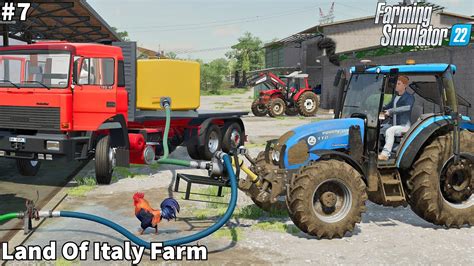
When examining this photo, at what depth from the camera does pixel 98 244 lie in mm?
5426

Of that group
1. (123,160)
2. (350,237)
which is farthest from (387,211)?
(123,160)

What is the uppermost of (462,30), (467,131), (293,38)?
(293,38)

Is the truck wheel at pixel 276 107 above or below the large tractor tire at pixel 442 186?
above

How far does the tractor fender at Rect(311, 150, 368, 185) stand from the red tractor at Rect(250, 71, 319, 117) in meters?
18.8

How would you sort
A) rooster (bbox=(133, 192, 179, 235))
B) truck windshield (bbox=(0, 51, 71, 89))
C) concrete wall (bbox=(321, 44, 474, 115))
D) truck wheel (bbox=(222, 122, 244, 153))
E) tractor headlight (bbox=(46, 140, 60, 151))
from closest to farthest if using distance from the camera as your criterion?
rooster (bbox=(133, 192, 179, 235)) → tractor headlight (bbox=(46, 140, 60, 151)) → truck windshield (bbox=(0, 51, 71, 89)) → truck wheel (bbox=(222, 122, 244, 153)) → concrete wall (bbox=(321, 44, 474, 115))

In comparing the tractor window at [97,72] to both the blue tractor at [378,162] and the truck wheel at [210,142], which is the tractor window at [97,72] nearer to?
the truck wheel at [210,142]

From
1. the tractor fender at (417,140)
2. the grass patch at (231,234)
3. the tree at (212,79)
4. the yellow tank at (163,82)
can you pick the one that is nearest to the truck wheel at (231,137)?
the yellow tank at (163,82)

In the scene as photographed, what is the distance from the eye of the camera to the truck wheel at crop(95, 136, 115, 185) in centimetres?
854

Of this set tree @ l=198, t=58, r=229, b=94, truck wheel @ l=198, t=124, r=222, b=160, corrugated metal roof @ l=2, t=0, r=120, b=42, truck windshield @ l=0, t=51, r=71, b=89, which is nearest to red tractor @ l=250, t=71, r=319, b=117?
corrugated metal roof @ l=2, t=0, r=120, b=42

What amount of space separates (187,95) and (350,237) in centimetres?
571

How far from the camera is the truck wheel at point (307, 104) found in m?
24.7

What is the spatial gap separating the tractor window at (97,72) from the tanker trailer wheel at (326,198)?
186 inches

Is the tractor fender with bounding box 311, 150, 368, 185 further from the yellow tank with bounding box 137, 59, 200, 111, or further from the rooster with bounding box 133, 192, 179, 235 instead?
the yellow tank with bounding box 137, 59, 200, 111

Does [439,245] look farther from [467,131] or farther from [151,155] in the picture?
[151,155]
